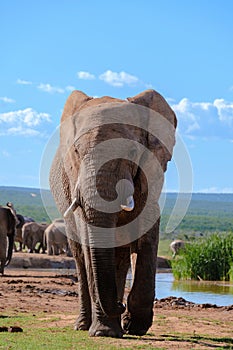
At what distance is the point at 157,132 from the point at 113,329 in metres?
2.35

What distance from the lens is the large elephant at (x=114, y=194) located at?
9539 mm

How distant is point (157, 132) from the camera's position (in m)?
10.7

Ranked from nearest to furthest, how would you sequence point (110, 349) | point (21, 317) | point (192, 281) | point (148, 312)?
1. point (110, 349)
2. point (148, 312)
3. point (21, 317)
4. point (192, 281)

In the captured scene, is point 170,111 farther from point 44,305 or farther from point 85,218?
point 44,305

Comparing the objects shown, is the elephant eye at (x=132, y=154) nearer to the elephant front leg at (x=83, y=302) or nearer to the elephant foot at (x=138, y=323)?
the elephant front leg at (x=83, y=302)

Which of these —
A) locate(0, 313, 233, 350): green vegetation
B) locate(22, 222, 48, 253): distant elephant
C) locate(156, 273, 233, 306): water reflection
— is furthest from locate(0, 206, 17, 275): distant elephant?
locate(22, 222, 48, 253): distant elephant

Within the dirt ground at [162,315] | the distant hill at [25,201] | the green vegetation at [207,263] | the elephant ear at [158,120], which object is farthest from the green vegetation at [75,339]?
the distant hill at [25,201]

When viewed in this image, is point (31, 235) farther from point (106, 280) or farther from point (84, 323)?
point (106, 280)

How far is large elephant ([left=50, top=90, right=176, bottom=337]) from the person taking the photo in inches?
376

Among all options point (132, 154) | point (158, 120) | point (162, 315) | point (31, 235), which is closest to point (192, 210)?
point (31, 235)

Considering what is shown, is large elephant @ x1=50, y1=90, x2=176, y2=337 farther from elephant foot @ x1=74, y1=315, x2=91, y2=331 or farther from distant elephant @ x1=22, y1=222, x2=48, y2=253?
distant elephant @ x1=22, y1=222, x2=48, y2=253

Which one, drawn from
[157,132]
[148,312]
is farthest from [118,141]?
[148,312]

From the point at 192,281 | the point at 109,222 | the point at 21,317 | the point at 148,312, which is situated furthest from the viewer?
the point at 192,281

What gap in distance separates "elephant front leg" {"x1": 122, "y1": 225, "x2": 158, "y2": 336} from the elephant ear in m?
1.09
